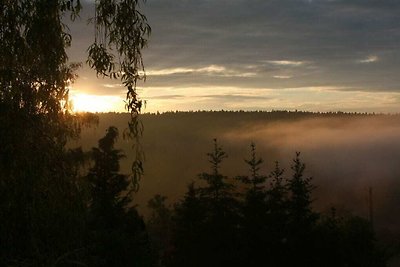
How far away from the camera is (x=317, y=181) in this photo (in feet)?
516

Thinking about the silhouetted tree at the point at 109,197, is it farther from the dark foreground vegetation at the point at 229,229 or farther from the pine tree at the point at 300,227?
the pine tree at the point at 300,227

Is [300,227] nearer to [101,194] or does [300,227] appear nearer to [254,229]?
[254,229]

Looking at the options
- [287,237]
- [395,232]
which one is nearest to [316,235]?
[287,237]

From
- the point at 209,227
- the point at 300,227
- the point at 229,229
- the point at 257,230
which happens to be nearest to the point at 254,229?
the point at 257,230

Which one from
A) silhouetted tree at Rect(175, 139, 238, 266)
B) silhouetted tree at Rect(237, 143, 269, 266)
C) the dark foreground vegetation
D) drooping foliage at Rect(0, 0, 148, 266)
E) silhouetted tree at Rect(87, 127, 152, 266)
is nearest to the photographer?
drooping foliage at Rect(0, 0, 148, 266)

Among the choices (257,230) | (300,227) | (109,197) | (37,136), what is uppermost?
(37,136)

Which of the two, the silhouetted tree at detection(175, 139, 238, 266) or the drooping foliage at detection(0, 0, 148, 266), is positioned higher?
the drooping foliage at detection(0, 0, 148, 266)

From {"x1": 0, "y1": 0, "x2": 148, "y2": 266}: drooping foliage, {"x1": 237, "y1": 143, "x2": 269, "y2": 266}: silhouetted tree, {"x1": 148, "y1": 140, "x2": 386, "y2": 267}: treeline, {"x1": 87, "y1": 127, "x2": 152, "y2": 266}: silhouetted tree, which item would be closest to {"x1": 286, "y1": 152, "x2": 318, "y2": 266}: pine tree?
{"x1": 148, "y1": 140, "x2": 386, "y2": 267}: treeline

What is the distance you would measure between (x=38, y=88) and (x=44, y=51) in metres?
0.77

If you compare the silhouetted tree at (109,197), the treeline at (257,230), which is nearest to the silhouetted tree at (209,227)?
the treeline at (257,230)

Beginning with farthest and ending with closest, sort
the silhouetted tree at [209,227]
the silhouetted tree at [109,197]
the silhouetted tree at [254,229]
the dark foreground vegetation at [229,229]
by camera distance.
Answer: the silhouetted tree at [209,227]
the silhouetted tree at [254,229]
the silhouetted tree at [109,197]
the dark foreground vegetation at [229,229]

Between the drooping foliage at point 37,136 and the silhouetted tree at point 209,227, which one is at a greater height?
the drooping foliage at point 37,136

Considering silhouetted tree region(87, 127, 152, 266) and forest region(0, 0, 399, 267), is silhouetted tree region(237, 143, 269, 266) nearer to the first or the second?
forest region(0, 0, 399, 267)

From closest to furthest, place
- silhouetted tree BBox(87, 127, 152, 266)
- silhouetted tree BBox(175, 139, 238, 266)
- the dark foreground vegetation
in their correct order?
the dark foreground vegetation → silhouetted tree BBox(87, 127, 152, 266) → silhouetted tree BBox(175, 139, 238, 266)
